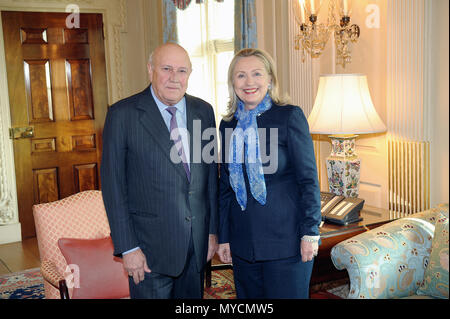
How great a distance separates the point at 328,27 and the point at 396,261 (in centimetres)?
148

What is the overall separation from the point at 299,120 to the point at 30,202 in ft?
12.2

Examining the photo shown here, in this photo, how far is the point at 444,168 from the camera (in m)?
1.13

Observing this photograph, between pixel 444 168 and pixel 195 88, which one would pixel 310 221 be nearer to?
pixel 444 168

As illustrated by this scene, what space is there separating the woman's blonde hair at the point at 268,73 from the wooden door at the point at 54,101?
334 cm

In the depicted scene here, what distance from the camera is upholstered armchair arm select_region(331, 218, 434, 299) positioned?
1940 millimetres

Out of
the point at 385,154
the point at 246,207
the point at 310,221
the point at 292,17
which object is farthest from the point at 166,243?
the point at 292,17

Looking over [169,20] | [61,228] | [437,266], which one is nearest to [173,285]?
[61,228]

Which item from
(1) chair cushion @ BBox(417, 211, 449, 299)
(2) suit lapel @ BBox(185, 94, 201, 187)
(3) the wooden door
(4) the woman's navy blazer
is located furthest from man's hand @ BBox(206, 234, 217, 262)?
(3) the wooden door

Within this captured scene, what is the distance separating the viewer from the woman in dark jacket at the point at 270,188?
1.71m

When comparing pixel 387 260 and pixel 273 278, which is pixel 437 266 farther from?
pixel 273 278

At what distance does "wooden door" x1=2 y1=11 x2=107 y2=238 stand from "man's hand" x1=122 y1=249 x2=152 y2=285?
3.33m

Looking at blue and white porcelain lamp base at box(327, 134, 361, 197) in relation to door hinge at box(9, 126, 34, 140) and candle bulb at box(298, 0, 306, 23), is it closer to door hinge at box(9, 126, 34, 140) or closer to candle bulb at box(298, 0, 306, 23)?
candle bulb at box(298, 0, 306, 23)
